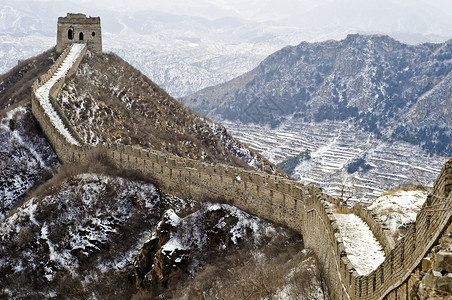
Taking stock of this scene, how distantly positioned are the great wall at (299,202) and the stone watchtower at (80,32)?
12528 mm

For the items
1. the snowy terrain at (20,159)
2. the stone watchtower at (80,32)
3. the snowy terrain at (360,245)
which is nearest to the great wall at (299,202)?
the snowy terrain at (360,245)

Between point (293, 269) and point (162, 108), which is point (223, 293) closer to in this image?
point (293, 269)

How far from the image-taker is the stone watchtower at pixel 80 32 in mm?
80125

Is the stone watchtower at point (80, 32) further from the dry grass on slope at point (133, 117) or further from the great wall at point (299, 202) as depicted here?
the great wall at point (299, 202)

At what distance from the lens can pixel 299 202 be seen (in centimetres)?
3525

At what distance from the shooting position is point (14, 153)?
181ft

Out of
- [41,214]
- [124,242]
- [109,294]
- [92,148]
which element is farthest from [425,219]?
[92,148]

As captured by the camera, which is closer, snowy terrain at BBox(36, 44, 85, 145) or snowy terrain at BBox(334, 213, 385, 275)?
snowy terrain at BBox(334, 213, 385, 275)

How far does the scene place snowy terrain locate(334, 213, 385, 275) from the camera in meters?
21.3

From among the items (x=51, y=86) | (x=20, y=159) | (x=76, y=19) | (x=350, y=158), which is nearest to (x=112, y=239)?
(x=20, y=159)

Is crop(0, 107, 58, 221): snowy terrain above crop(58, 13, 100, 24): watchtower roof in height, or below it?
below

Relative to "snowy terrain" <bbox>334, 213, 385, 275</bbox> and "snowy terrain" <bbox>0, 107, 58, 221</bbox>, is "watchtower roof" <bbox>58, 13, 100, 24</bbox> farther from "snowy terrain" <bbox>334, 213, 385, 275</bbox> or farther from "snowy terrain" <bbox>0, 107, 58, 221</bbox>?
"snowy terrain" <bbox>334, 213, 385, 275</bbox>

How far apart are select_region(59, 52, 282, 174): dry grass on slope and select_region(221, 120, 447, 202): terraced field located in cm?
3983

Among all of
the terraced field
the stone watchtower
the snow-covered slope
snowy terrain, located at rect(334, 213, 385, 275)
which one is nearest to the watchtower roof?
the stone watchtower
